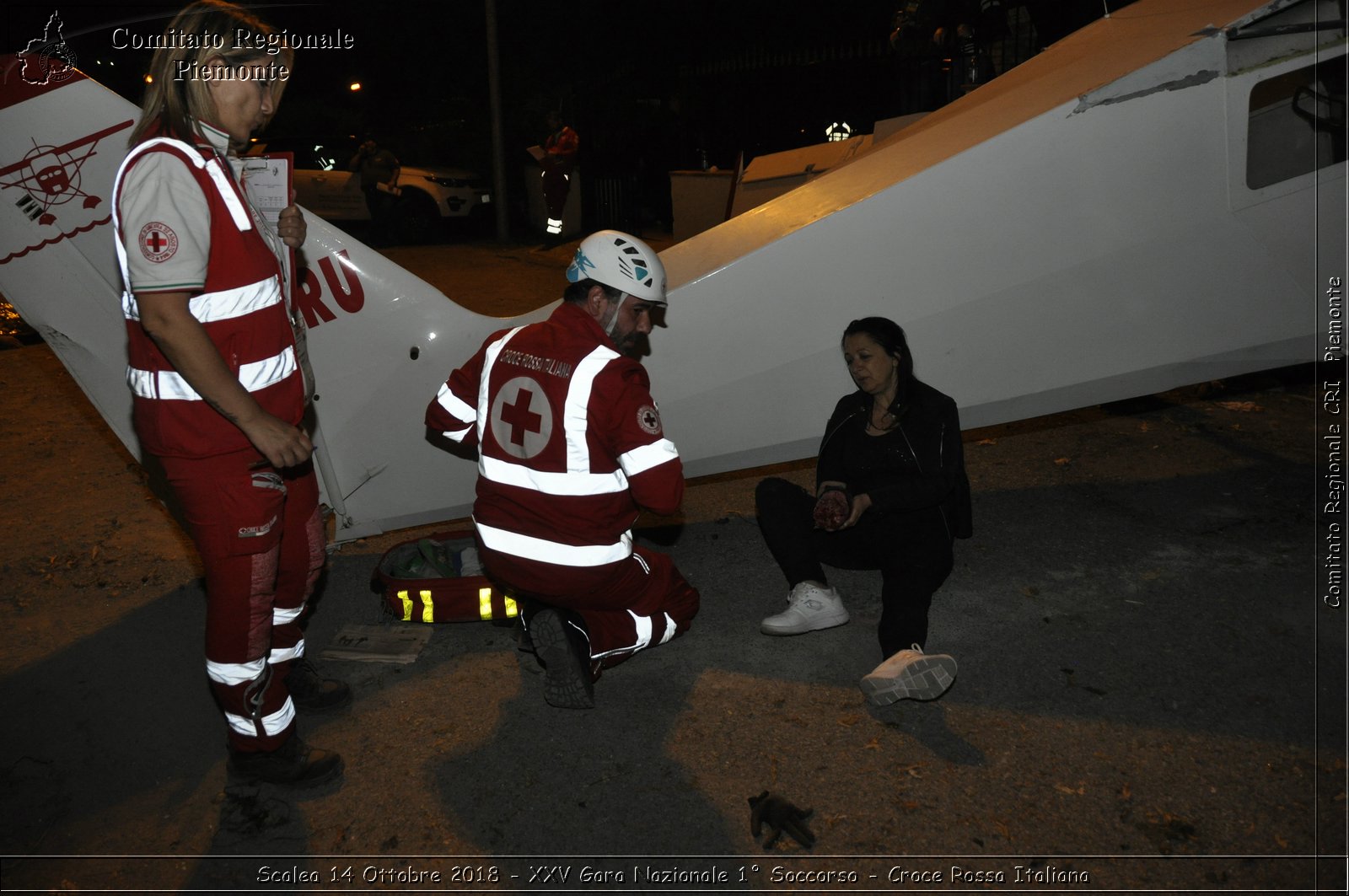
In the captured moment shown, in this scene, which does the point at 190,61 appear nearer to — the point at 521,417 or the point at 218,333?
the point at 218,333

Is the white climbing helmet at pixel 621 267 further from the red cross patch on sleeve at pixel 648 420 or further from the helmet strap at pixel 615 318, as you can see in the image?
the red cross patch on sleeve at pixel 648 420

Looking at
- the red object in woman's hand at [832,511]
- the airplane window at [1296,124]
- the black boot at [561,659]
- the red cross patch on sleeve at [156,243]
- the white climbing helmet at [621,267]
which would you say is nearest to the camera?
the red cross patch on sleeve at [156,243]

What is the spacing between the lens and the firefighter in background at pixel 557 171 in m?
14.2

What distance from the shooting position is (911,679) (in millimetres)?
3016

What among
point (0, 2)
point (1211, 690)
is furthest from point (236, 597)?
point (0, 2)

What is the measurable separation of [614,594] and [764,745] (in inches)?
26.7

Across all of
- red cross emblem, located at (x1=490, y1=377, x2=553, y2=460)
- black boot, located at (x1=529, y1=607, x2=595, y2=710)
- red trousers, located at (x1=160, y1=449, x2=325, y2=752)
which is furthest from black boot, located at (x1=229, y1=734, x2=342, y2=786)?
red cross emblem, located at (x1=490, y1=377, x2=553, y2=460)

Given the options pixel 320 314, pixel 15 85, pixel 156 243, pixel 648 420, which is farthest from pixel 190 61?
pixel 648 420

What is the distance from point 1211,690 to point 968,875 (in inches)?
49.3

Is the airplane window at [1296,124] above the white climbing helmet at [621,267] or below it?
above

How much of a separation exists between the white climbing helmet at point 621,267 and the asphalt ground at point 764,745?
1372mm

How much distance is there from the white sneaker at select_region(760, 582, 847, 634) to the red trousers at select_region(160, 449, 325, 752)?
5.33ft

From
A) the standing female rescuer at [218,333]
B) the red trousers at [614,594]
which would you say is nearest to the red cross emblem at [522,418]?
the red trousers at [614,594]

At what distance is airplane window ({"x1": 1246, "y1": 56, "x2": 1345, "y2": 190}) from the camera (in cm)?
355
